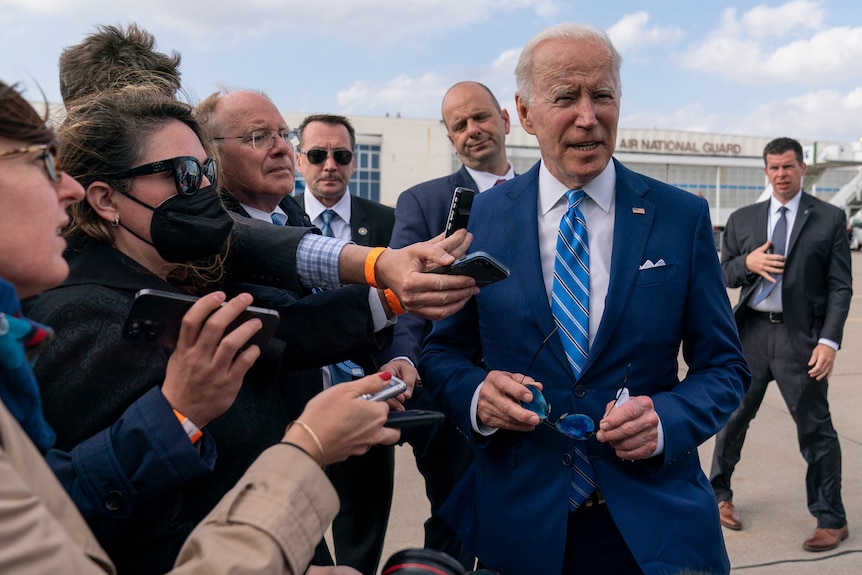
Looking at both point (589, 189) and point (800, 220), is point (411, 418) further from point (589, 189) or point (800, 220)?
point (800, 220)

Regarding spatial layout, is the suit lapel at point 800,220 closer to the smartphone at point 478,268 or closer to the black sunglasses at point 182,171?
the smartphone at point 478,268

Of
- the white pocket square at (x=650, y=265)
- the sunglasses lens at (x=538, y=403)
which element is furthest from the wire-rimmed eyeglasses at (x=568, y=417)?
the white pocket square at (x=650, y=265)

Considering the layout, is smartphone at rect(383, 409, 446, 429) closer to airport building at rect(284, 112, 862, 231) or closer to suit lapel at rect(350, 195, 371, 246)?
suit lapel at rect(350, 195, 371, 246)

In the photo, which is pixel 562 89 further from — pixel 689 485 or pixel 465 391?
pixel 689 485

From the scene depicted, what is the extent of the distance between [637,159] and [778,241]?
5549 cm

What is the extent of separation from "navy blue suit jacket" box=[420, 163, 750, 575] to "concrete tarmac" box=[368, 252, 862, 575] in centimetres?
205

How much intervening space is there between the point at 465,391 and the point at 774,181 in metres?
3.50

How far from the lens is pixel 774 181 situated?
190 inches

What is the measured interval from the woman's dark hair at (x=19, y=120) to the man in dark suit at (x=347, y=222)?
265cm

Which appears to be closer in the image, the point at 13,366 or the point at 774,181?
the point at 13,366

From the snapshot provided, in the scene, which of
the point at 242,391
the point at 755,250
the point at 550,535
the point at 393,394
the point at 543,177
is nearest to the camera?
the point at 393,394

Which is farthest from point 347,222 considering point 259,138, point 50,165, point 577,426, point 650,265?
point 50,165

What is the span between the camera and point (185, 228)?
184 cm

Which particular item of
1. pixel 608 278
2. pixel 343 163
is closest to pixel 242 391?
pixel 608 278
